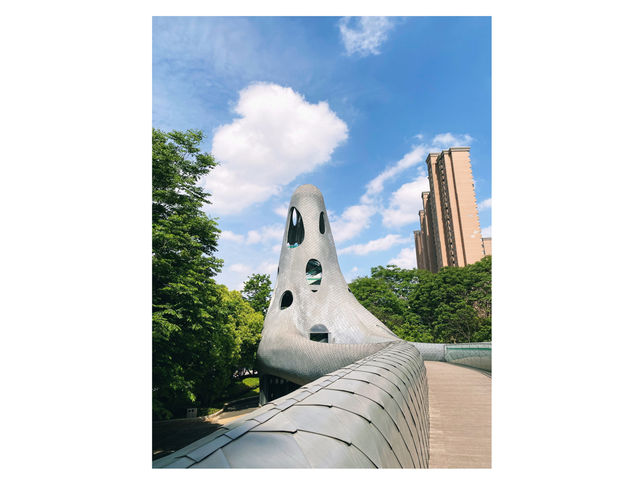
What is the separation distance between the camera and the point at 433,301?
21156 mm

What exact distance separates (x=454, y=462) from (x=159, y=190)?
6.57m

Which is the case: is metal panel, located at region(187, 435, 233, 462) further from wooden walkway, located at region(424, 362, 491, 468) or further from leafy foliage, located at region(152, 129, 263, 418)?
leafy foliage, located at region(152, 129, 263, 418)

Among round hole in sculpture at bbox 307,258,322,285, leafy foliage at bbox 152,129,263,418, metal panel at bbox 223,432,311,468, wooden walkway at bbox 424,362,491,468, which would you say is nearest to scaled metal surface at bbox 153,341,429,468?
metal panel at bbox 223,432,311,468

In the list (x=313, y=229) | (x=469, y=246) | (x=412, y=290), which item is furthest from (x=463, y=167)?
(x=313, y=229)

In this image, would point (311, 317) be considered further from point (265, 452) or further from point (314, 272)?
point (265, 452)

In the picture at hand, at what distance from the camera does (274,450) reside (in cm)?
104

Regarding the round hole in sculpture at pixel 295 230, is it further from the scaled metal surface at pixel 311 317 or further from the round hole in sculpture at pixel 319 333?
the round hole in sculpture at pixel 319 333

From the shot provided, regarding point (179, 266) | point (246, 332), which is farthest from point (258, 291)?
point (179, 266)

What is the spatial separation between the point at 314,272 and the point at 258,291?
341 inches

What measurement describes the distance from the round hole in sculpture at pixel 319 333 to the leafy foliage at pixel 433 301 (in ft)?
30.6

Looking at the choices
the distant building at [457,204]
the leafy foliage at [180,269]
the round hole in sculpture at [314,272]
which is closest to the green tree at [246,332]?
the round hole in sculpture at [314,272]

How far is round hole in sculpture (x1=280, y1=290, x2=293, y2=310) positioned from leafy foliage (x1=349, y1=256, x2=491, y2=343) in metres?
9.09
